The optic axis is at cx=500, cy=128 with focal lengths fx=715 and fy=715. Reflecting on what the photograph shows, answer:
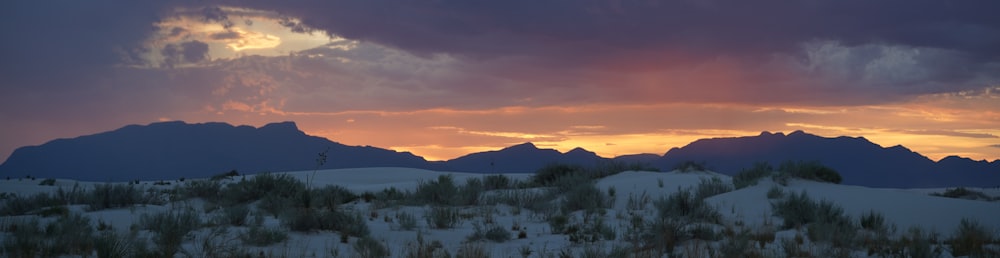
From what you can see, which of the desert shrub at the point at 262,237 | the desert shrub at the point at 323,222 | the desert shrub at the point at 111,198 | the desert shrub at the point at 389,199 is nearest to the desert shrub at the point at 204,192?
the desert shrub at the point at 111,198

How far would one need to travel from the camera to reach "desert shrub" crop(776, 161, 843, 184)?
64.8 ft

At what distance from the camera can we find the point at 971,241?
10016 millimetres

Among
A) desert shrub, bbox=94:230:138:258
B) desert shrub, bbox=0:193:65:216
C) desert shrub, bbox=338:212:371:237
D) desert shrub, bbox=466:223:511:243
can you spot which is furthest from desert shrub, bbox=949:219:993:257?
desert shrub, bbox=0:193:65:216

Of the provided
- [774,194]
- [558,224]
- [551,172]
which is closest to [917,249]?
[558,224]

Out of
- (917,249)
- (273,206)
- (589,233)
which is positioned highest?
(273,206)

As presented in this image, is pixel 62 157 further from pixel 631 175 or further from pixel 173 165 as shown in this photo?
pixel 631 175

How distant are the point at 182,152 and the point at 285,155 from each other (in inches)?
989

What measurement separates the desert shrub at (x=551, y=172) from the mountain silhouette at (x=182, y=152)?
398 ft

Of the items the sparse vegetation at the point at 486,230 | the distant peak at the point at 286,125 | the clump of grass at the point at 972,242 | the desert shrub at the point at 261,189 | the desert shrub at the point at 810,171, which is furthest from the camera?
the distant peak at the point at 286,125

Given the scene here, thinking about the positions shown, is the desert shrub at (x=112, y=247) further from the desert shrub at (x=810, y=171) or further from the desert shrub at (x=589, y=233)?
the desert shrub at (x=810, y=171)

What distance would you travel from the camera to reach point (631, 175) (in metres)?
25.1

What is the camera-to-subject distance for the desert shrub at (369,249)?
29.6 ft

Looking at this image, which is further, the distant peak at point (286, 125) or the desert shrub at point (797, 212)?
the distant peak at point (286, 125)

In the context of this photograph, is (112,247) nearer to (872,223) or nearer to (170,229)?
(170,229)
